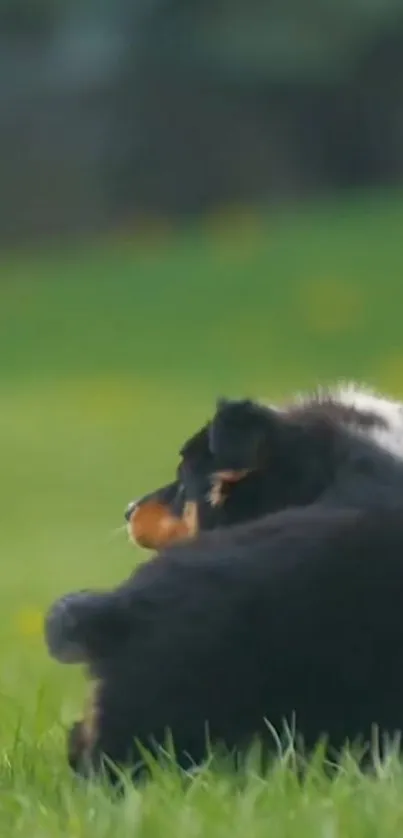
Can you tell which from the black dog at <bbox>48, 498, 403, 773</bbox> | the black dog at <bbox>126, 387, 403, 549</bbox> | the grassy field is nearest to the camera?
the grassy field

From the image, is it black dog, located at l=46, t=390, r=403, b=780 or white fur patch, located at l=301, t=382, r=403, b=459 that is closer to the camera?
black dog, located at l=46, t=390, r=403, b=780

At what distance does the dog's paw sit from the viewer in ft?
10.3

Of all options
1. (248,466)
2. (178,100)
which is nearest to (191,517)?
(248,466)

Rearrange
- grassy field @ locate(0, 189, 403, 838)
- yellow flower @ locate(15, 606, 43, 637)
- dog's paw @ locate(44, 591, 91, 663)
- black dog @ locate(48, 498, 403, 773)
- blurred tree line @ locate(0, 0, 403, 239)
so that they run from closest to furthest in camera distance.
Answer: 1. grassy field @ locate(0, 189, 403, 838)
2. black dog @ locate(48, 498, 403, 773)
3. dog's paw @ locate(44, 591, 91, 663)
4. yellow flower @ locate(15, 606, 43, 637)
5. blurred tree line @ locate(0, 0, 403, 239)

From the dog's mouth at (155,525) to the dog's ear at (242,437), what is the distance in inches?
7.2

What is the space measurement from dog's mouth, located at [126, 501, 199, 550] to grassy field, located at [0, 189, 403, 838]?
0.34m

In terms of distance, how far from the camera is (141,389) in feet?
40.1

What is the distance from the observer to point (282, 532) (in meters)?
3.17

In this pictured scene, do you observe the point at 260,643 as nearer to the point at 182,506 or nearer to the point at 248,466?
the point at 248,466

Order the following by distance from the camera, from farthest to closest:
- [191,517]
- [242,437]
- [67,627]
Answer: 1. [191,517]
2. [242,437]
3. [67,627]

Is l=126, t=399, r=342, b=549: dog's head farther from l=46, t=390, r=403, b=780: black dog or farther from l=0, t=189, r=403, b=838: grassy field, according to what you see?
l=0, t=189, r=403, b=838: grassy field

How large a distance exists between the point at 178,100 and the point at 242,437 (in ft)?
47.2

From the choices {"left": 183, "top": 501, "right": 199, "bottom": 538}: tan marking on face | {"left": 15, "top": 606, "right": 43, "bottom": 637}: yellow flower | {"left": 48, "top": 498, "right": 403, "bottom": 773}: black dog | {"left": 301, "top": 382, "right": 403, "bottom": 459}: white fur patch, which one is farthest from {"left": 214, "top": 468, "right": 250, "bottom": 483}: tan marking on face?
{"left": 15, "top": 606, "right": 43, "bottom": 637}: yellow flower

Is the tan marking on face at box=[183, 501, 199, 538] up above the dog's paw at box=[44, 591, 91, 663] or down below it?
above
